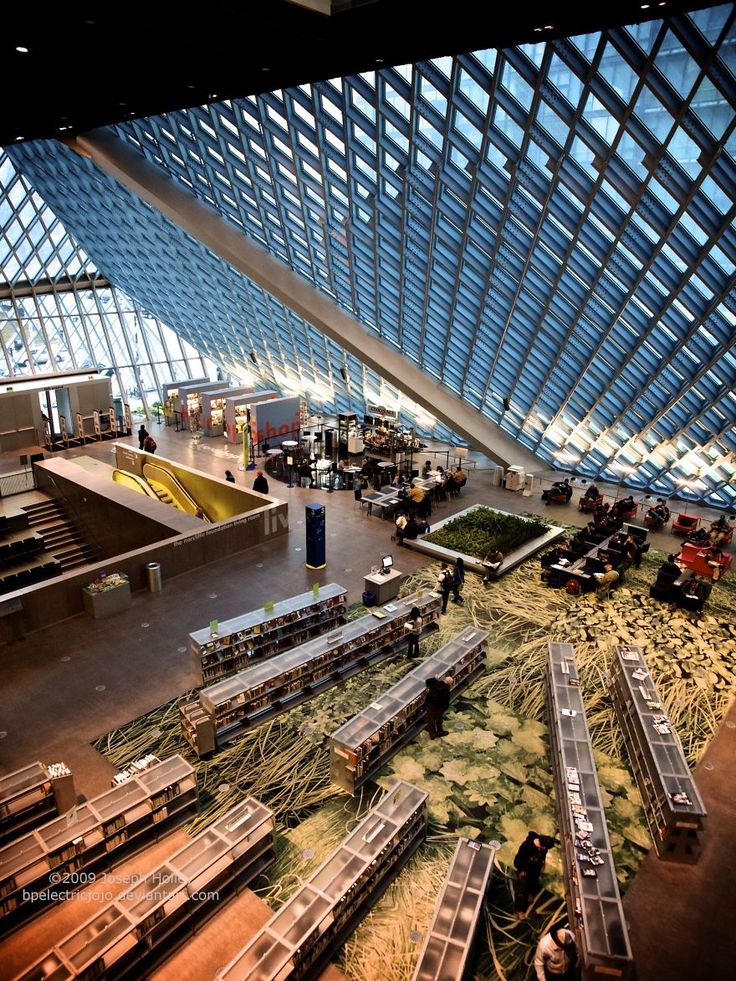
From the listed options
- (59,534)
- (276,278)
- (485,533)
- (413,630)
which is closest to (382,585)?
(413,630)

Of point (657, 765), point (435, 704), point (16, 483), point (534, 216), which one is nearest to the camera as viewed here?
point (657, 765)

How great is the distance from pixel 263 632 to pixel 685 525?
16.0 m

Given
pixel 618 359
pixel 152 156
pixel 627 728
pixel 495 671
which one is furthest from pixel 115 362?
pixel 627 728

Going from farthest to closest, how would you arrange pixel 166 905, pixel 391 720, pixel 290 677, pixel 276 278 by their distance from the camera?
pixel 276 278 < pixel 290 677 < pixel 391 720 < pixel 166 905

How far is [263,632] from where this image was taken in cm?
1355

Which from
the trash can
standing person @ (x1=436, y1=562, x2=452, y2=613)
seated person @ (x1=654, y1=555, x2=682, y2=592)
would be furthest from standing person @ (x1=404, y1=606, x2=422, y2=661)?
seated person @ (x1=654, y1=555, x2=682, y2=592)

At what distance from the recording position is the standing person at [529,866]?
27.0 ft

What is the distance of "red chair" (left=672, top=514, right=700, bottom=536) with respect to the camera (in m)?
22.2

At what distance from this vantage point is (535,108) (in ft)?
46.9

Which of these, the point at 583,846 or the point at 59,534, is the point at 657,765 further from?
the point at 59,534

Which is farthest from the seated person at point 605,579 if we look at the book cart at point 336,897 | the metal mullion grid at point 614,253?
the book cart at point 336,897

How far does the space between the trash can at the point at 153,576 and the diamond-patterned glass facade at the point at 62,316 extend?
21756 millimetres

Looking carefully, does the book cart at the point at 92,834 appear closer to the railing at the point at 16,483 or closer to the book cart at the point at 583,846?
the book cart at the point at 583,846

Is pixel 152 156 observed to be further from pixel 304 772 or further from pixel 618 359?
pixel 304 772
